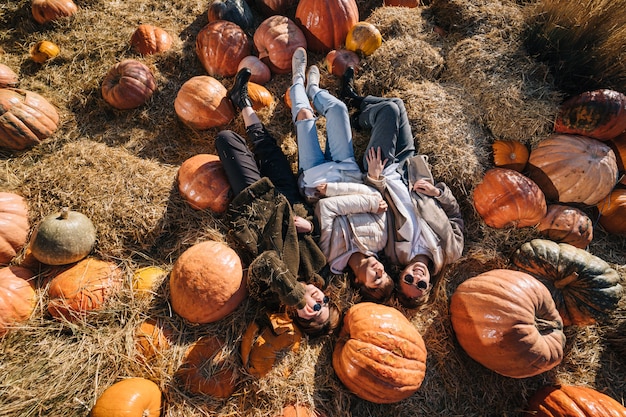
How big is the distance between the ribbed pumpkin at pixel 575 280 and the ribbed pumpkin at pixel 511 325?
31 centimetres

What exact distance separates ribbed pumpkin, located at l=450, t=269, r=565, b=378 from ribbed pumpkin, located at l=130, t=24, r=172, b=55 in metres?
4.90

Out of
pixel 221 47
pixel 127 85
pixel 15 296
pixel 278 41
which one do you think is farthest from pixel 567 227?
pixel 15 296

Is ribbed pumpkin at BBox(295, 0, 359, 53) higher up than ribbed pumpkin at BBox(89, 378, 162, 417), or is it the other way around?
ribbed pumpkin at BBox(295, 0, 359, 53)

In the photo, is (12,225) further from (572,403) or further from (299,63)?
(572,403)

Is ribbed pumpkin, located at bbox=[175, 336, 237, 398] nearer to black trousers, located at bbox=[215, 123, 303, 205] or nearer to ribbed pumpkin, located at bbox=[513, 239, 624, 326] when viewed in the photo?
black trousers, located at bbox=[215, 123, 303, 205]

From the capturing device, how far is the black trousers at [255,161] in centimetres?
340

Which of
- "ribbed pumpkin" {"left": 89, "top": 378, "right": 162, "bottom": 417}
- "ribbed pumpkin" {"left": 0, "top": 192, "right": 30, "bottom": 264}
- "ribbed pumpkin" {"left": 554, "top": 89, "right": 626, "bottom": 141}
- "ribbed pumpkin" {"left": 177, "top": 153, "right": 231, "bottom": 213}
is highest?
"ribbed pumpkin" {"left": 554, "top": 89, "right": 626, "bottom": 141}

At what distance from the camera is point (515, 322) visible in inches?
113

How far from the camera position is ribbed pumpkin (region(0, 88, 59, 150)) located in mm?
3332

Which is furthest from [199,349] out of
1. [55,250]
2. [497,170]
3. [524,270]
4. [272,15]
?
[272,15]

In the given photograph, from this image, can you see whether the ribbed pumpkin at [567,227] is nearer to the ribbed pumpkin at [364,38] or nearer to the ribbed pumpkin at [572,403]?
the ribbed pumpkin at [572,403]

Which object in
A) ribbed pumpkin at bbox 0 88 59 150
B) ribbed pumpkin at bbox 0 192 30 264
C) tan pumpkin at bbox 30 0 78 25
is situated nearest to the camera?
ribbed pumpkin at bbox 0 192 30 264

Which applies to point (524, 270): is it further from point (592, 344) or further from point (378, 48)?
point (378, 48)

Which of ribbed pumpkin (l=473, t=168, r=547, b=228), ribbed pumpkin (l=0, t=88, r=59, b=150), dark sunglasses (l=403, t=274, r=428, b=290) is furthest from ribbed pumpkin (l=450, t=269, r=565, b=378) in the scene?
ribbed pumpkin (l=0, t=88, r=59, b=150)
